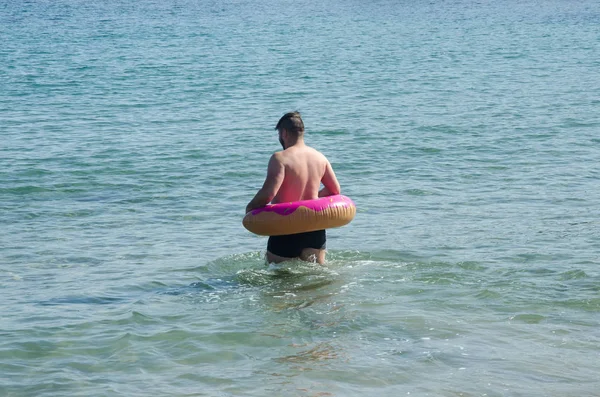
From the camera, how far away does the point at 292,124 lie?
752 cm

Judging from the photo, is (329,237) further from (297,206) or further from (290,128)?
(290,128)

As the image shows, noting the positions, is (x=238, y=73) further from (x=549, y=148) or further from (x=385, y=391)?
(x=385, y=391)

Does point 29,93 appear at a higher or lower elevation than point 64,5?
lower

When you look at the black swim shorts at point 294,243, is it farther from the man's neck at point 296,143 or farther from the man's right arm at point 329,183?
the man's neck at point 296,143

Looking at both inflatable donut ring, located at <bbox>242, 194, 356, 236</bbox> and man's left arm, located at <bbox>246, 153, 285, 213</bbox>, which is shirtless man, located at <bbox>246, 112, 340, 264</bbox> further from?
inflatable donut ring, located at <bbox>242, 194, 356, 236</bbox>

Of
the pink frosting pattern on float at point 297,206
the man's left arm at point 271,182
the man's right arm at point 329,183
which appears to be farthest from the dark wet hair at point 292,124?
the pink frosting pattern on float at point 297,206

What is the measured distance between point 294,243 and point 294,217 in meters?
0.45

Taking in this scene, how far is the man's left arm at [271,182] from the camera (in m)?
7.50

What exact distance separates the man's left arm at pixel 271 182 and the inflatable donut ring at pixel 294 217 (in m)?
0.06

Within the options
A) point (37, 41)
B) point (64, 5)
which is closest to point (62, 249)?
point (37, 41)


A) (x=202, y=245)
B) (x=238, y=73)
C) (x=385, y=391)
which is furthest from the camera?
(x=238, y=73)

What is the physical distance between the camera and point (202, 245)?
9.90 m

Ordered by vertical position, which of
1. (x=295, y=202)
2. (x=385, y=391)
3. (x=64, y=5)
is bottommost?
(x=385, y=391)

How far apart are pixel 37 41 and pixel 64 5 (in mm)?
22176
